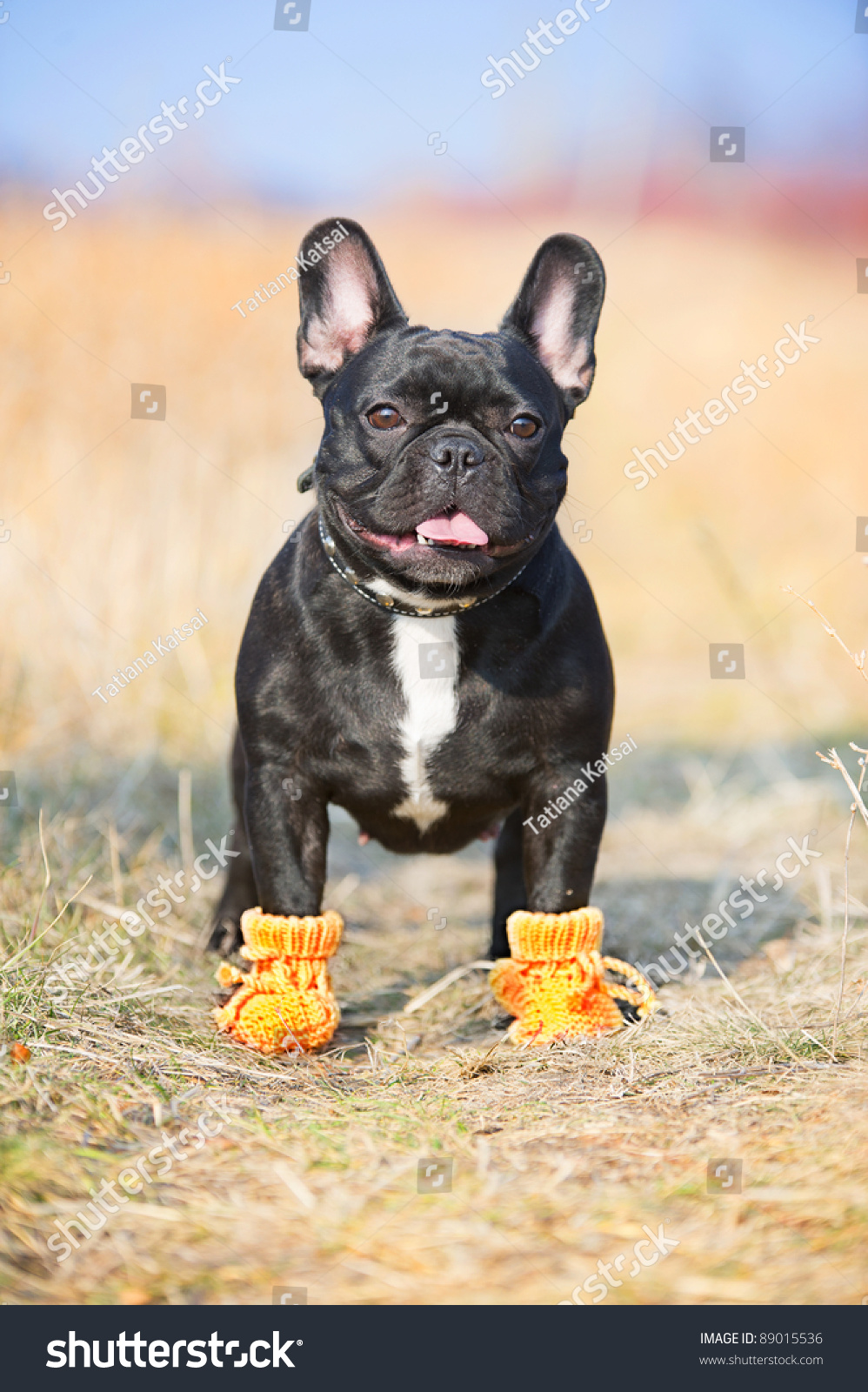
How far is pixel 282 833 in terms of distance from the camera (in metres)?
3.37

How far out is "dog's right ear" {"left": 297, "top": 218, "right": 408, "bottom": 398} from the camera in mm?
3320

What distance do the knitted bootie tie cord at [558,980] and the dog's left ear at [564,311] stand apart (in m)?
1.43

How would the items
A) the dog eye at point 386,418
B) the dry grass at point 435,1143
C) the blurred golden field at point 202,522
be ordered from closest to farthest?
the dry grass at point 435,1143
the dog eye at point 386,418
the blurred golden field at point 202,522

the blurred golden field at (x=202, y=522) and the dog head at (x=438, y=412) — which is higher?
the blurred golden field at (x=202, y=522)

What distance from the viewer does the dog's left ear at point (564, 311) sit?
3398 mm

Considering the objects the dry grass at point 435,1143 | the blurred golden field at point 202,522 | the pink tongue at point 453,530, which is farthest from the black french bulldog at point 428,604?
the blurred golden field at point 202,522

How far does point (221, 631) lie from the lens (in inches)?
266

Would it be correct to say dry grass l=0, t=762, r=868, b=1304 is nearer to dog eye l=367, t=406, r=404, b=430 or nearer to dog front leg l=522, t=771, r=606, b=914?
dog front leg l=522, t=771, r=606, b=914

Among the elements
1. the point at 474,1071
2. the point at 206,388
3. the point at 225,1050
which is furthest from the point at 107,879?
the point at 206,388

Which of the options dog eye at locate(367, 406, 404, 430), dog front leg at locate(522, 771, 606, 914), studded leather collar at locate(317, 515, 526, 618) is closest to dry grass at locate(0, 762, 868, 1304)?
dog front leg at locate(522, 771, 606, 914)

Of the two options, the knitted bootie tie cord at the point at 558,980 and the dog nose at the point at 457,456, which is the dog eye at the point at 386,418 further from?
the knitted bootie tie cord at the point at 558,980

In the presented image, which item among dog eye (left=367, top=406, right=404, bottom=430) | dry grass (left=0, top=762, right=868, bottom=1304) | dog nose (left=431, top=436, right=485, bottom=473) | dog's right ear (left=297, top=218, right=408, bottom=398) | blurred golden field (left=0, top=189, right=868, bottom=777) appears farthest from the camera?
blurred golden field (left=0, top=189, right=868, bottom=777)

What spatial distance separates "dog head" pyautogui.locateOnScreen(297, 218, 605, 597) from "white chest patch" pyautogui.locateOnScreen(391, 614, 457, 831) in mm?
133

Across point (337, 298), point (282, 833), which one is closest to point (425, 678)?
point (282, 833)
